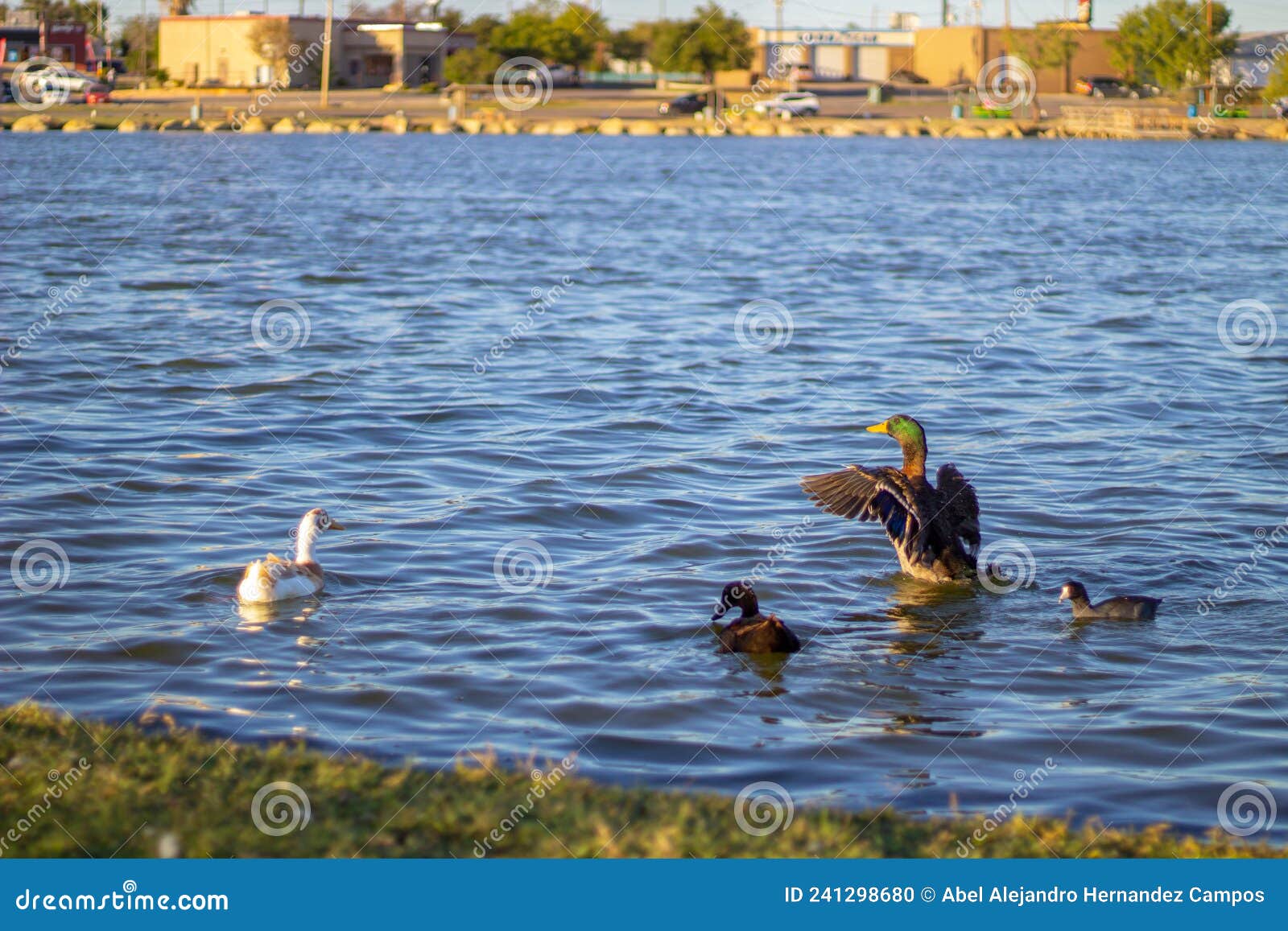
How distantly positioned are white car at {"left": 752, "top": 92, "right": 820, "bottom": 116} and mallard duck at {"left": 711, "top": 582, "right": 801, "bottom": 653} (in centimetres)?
8015

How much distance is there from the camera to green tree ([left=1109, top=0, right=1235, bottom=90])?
7238 centimetres

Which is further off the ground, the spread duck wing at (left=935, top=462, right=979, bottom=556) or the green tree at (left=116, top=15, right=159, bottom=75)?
the green tree at (left=116, top=15, right=159, bottom=75)

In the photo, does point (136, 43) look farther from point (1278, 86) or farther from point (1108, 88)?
point (1278, 86)

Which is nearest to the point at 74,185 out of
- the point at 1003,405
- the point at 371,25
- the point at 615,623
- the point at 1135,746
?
the point at 1003,405

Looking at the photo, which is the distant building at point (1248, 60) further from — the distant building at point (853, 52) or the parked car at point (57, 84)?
the parked car at point (57, 84)

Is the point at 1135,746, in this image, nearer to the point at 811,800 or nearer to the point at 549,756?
the point at 811,800

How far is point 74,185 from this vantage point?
4247 centimetres

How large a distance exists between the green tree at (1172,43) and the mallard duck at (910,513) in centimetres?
6423

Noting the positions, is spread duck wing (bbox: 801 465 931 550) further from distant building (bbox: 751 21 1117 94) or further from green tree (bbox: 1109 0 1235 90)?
distant building (bbox: 751 21 1117 94)

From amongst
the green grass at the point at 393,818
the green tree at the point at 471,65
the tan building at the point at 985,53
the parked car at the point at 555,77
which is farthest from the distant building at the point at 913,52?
the green grass at the point at 393,818

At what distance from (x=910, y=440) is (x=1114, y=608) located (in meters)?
2.22

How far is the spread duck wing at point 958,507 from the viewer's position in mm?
10445

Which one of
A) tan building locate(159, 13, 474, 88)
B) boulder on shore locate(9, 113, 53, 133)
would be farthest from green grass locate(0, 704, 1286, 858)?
tan building locate(159, 13, 474, 88)

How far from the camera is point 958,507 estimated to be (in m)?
10.5
